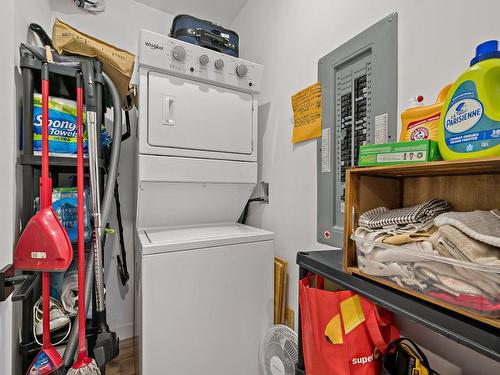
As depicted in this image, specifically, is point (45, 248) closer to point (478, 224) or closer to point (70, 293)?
point (70, 293)

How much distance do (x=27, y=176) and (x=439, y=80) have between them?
5.95ft

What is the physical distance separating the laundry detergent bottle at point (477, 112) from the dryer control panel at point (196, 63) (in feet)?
4.19

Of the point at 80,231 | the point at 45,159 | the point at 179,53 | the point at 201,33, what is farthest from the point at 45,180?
the point at 201,33

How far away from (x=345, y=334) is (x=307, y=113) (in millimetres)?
1155

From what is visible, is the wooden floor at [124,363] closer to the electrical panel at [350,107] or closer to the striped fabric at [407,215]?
the electrical panel at [350,107]

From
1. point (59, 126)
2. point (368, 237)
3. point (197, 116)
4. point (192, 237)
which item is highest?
point (197, 116)

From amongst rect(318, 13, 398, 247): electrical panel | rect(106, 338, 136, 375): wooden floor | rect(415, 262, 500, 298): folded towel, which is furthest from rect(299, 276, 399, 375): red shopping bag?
rect(106, 338, 136, 375): wooden floor

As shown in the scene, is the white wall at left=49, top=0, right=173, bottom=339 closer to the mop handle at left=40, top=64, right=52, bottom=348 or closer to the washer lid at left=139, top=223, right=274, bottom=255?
the washer lid at left=139, top=223, right=274, bottom=255

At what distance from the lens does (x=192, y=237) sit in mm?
1410

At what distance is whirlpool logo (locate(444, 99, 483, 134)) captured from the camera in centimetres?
58

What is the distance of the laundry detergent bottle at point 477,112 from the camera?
1.81 feet

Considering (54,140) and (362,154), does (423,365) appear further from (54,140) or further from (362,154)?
(54,140)

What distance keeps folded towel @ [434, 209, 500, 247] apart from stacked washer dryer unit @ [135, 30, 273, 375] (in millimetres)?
1051

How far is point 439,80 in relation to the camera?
35.2 inches
